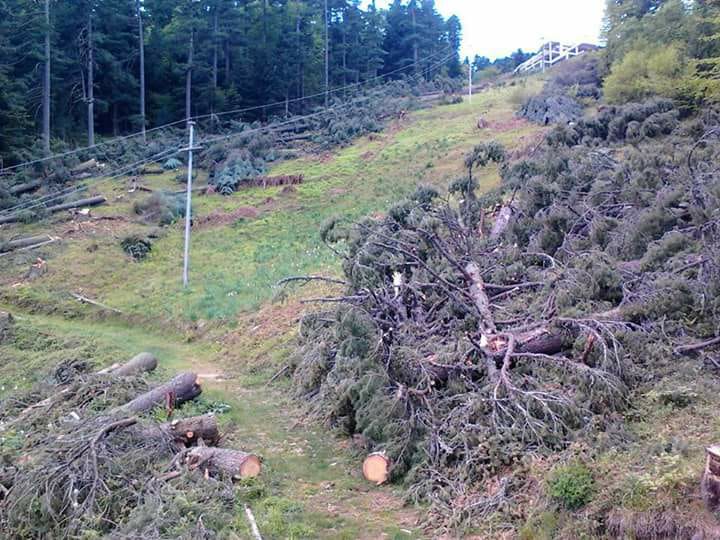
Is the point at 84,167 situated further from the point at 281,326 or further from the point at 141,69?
the point at 281,326

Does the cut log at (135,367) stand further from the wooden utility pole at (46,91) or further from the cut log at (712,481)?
the wooden utility pole at (46,91)

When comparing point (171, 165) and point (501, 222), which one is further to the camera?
point (171, 165)

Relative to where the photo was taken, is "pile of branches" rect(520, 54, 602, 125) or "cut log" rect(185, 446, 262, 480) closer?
"cut log" rect(185, 446, 262, 480)

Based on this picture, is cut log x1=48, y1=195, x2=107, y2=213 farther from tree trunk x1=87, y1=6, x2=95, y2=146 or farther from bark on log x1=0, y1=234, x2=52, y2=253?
tree trunk x1=87, y1=6, x2=95, y2=146

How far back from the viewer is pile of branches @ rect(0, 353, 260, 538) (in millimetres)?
6648

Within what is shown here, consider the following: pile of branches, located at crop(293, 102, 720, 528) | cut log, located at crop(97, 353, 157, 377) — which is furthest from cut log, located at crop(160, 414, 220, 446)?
cut log, located at crop(97, 353, 157, 377)

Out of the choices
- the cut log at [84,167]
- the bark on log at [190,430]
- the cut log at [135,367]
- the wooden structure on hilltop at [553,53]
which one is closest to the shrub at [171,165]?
the cut log at [84,167]

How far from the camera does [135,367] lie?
12320 millimetres

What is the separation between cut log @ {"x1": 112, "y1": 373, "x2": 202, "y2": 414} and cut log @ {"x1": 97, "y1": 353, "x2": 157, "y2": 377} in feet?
5.80

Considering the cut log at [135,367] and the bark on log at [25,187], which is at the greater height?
the bark on log at [25,187]

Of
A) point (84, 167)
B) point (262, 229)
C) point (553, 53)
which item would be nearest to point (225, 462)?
point (262, 229)

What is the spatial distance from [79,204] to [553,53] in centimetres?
3244

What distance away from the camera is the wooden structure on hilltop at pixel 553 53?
43250mm

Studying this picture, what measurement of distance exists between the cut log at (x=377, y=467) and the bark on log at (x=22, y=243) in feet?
65.4
